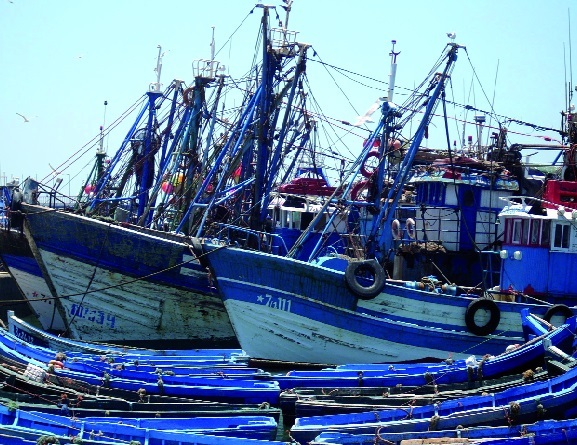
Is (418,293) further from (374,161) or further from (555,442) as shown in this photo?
(374,161)

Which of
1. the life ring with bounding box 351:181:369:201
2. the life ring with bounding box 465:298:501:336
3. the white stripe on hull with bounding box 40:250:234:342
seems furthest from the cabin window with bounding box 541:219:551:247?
the white stripe on hull with bounding box 40:250:234:342

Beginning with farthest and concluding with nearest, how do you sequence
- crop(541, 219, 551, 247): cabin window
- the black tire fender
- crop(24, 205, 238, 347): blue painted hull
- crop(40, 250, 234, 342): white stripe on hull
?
crop(40, 250, 234, 342): white stripe on hull < crop(24, 205, 238, 347): blue painted hull < the black tire fender < crop(541, 219, 551, 247): cabin window

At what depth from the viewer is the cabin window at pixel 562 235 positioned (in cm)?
2034

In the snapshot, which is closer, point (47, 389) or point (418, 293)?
point (47, 389)

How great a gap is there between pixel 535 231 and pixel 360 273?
162 inches

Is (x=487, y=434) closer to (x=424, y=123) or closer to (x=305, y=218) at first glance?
(x=424, y=123)

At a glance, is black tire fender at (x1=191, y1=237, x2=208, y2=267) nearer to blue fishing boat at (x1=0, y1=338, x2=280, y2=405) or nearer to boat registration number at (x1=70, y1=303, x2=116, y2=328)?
boat registration number at (x1=70, y1=303, x2=116, y2=328)

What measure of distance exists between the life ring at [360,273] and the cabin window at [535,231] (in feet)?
11.8

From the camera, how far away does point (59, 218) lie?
2423cm

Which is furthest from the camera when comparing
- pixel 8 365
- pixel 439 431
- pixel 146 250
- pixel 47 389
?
pixel 146 250

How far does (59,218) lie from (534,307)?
40.6 ft

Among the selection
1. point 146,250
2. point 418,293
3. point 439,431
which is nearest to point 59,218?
point 146,250

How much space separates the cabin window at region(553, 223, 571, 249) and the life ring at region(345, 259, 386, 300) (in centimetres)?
405

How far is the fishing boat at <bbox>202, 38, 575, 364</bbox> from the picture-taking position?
65.3ft
